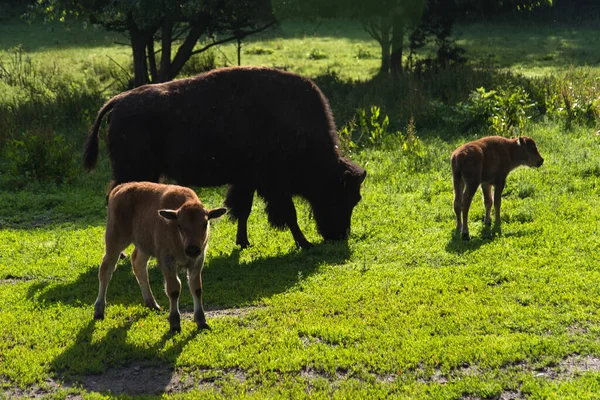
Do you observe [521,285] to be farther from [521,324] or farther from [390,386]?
[390,386]

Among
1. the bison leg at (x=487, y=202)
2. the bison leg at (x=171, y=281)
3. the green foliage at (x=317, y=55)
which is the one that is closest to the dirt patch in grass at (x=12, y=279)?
the bison leg at (x=171, y=281)

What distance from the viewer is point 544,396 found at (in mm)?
5680

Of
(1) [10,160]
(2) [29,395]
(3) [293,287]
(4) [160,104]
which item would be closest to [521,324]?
(3) [293,287]

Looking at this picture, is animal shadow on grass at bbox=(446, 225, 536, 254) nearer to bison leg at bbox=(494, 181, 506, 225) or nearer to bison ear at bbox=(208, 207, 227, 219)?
bison leg at bbox=(494, 181, 506, 225)

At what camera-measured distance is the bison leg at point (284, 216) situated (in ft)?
33.4

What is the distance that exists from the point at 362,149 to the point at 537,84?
17.3 feet

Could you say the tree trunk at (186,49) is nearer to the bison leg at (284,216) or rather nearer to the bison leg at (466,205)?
the bison leg at (284,216)

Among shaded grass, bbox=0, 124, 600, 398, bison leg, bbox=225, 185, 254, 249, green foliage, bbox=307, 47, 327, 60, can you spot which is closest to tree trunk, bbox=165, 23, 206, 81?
green foliage, bbox=307, 47, 327, 60

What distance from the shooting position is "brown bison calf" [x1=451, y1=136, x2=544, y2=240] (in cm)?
981

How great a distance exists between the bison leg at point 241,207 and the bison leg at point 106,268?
9.33ft

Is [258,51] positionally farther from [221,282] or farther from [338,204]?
[221,282]

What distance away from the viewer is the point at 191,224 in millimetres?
6645

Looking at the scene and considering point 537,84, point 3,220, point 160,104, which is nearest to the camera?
point 160,104

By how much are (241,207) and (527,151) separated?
3.91 meters
